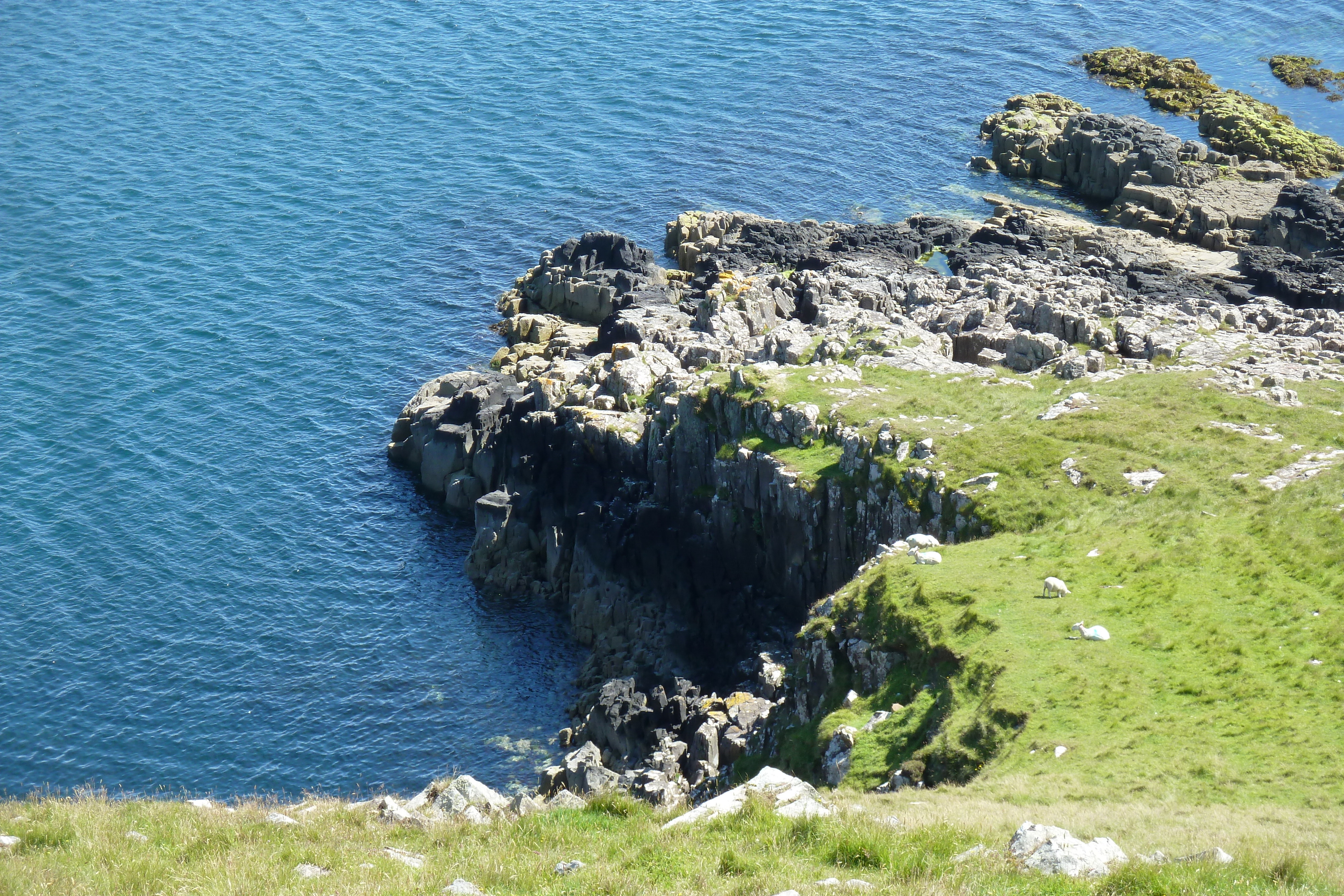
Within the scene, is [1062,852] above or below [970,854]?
above

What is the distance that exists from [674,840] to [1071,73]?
144528 mm

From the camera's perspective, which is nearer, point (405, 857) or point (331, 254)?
point (405, 857)

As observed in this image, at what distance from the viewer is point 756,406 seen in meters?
63.8

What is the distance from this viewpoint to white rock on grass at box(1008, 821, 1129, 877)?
23094 mm

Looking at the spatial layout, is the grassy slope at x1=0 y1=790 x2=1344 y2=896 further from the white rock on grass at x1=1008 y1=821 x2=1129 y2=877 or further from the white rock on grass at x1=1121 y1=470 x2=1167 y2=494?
the white rock on grass at x1=1121 y1=470 x2=1167 y2=494

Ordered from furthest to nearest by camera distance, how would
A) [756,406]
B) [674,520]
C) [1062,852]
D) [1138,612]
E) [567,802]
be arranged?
[674,520], [756,406], [1138,612], [567,802], [1062,852]

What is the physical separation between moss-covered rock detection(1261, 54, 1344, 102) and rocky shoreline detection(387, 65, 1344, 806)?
165ft

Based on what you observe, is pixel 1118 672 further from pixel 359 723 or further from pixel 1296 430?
pixel 359 723

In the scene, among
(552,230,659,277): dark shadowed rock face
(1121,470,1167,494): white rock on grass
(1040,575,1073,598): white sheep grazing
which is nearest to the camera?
(1040,575,1073,598): white sheep grazing

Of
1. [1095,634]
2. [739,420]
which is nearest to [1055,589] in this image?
[1095,634]

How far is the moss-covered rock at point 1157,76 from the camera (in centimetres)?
13838

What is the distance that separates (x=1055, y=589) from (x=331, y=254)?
272 feet

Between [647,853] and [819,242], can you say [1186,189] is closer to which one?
[819,242]

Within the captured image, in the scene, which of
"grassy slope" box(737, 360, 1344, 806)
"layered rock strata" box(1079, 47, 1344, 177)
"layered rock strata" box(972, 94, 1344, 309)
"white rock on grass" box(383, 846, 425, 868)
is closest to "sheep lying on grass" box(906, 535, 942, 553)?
"grassy slope" box(737, 360, 1344, 806)
